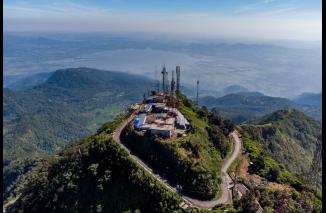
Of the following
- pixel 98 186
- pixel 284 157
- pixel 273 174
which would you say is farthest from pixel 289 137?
pixel 98 186

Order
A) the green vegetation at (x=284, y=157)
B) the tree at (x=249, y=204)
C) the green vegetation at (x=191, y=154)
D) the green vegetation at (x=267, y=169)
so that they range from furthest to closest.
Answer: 1. the green vegetation at (x=267, y=169)
2. the green vegetation at (x=191, y=154)
3. the green vegetation at (x=284, y=157)
4. the tree at (x=249, y=204)

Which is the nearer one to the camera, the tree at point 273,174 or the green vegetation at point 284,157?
the green vegetation at point 284,157

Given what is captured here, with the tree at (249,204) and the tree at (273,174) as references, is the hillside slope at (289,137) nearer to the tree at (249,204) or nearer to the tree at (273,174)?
the tree at (273,174)

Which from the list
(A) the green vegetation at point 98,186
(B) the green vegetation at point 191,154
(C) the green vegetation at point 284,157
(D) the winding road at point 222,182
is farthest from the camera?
(B) the green vegetation at point 191,154

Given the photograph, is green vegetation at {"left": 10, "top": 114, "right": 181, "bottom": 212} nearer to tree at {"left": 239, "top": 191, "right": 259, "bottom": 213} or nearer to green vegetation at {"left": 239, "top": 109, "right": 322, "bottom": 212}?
tree at {"left": 239, "top": 191, "right": 259, "bottom": 213}

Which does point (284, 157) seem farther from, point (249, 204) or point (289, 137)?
point (249, 204)

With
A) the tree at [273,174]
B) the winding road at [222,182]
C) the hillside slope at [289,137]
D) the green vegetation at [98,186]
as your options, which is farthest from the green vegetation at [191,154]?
the hillside slope at [289,137]

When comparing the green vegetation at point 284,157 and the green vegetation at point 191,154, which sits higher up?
the green vegetation at point 191,154
